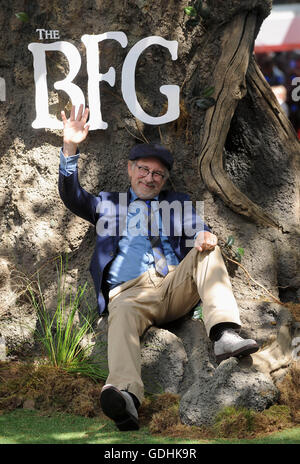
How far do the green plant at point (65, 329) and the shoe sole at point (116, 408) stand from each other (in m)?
0.71

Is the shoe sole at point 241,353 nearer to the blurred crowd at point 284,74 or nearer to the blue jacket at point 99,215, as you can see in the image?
the blue jacket at point 99,215

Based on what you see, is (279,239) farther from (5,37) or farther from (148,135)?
(5,37)

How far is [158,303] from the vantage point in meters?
4.91

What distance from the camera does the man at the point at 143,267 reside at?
4.40 m

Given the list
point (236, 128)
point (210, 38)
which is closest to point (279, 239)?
point (236, 128)

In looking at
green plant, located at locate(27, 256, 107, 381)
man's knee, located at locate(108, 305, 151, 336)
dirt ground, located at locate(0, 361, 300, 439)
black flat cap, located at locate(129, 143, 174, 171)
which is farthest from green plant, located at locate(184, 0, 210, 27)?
dirt ground, located at locate(0, 361, 300, 439)

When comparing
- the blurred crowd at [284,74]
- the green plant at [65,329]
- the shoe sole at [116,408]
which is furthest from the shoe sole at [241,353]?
the blurred crowd at [284,74]

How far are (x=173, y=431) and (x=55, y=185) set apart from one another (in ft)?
7.90

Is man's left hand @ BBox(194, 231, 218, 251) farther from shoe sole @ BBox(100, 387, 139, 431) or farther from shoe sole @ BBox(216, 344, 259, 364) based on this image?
shoe sole @ BBox(100, 387, 139, 431)

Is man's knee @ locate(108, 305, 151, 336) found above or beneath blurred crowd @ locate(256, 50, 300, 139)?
beneath

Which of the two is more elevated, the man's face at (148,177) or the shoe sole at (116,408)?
the man's face at (148,177)

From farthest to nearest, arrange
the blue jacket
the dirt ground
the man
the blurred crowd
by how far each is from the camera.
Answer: the blurred crowd, the blue jacket, the man, the dirt ground

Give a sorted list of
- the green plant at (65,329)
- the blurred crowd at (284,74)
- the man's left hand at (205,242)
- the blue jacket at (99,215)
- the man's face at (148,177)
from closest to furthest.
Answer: the man's left hand at (205,242), the green plant at (65,329), the blue jacket at (99,215), the man's face at (148,177), the blurred crowd at (284,74)

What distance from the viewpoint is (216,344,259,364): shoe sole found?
4281 millimetres
